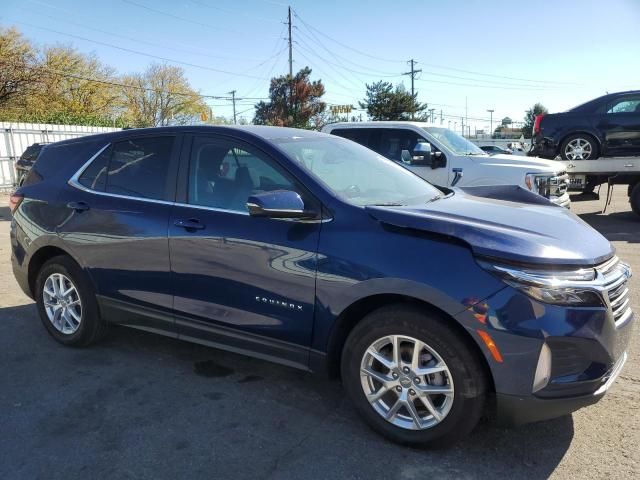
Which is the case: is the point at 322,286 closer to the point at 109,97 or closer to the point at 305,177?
the point at 305,177

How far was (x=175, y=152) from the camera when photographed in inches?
149

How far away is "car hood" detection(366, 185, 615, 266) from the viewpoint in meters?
2.58

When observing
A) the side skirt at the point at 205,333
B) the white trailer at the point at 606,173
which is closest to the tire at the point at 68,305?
the side skirt at the point at 205,333

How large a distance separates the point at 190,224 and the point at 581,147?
9896 millimetres

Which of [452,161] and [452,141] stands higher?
[452,141]

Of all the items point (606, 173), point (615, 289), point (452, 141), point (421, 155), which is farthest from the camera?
point (606, 173)

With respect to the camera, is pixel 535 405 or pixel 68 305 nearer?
pixel 535 405

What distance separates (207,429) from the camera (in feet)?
10.2

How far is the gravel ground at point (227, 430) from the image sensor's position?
272cm

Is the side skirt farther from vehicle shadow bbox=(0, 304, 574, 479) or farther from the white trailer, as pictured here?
the white trailer

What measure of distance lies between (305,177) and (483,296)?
4.17 ft

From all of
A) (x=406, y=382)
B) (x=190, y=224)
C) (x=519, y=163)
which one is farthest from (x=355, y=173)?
(x=519, y=163)

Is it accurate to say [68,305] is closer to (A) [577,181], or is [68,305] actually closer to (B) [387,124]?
(B) [387,124]

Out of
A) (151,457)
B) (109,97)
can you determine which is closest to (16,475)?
(151,457)
